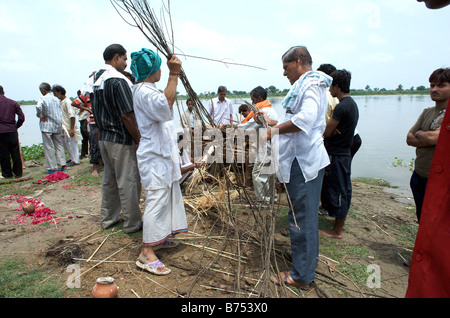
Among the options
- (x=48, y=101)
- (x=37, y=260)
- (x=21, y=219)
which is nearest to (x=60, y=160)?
(x=48, y=101)

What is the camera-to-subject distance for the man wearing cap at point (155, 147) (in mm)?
2371

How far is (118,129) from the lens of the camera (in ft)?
9.96

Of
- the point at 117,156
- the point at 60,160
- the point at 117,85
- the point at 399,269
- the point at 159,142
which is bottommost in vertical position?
the point at 399,269

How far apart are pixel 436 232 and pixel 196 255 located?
2354 mm

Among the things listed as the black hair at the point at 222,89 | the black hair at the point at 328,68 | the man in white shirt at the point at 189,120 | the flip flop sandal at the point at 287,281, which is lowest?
the flip flop sandal at the point at 287,281

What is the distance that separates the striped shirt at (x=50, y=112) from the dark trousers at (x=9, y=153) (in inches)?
25.3

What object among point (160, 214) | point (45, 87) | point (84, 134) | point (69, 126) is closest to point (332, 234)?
point (160, 214)

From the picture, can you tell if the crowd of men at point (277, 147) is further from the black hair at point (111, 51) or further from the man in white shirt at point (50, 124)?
the man in white shirt at point (50, 124)

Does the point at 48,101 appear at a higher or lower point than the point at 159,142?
higher

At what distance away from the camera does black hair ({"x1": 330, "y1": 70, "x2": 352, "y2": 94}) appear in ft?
10.1

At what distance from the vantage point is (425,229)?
91 centimetres

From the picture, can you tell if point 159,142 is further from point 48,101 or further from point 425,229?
point 48,101

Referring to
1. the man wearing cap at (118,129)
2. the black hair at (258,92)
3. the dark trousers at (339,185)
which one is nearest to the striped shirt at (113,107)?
the man wearing cap at (118,129)

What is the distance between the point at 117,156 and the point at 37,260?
1.28 m
